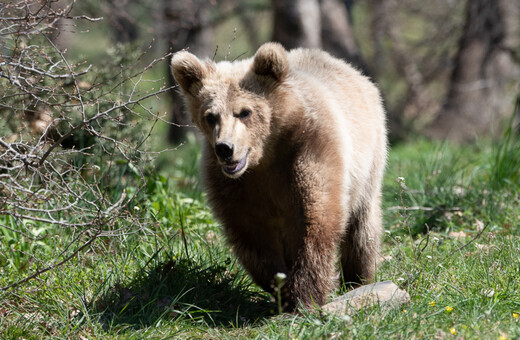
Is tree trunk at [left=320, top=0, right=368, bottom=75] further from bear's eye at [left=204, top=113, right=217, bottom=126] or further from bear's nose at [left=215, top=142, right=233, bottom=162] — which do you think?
bear's nose at [left=215, top=142, right=233, bottom=162]

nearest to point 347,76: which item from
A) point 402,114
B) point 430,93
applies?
point 402,114

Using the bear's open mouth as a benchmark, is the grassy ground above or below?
below

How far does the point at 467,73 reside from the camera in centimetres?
1093

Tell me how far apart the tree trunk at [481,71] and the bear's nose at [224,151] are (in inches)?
298

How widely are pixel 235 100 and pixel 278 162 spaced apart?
53 centimetres

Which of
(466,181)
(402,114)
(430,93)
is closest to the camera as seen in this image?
(466,181)

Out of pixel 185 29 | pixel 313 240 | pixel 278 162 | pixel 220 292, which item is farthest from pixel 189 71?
pixel 185 29

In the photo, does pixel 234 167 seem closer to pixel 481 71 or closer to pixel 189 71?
pixel 189 71

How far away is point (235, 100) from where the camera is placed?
161 inches

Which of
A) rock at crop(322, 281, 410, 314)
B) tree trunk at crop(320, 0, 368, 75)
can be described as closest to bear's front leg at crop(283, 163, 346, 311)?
rock at crop(322, 281, 410, 314)

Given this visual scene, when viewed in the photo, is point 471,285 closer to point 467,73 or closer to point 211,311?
point 211,311

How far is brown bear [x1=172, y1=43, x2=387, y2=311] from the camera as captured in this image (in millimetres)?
4062

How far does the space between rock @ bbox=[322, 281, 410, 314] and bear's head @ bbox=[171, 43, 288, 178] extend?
3.46 feet

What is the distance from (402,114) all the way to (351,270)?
8.59 m
